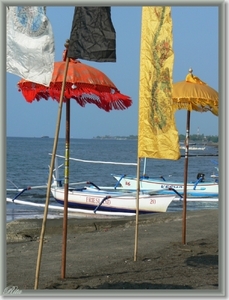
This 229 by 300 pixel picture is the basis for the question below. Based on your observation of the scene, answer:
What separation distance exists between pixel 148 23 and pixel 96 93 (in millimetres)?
1300

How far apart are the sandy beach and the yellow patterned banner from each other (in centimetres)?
154

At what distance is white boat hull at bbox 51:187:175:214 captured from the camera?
17734mm

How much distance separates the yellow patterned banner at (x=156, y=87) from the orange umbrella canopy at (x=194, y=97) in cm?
152

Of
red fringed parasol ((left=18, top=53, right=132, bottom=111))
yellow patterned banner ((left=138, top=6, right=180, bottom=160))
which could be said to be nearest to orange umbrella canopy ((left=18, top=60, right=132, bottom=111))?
red fringed parasol ((left=18, top=53, right=132, bottom=111))

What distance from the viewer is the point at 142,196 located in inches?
708

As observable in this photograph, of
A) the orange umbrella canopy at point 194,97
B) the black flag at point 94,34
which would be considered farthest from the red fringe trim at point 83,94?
the orange umbrella canopy at point 194,97

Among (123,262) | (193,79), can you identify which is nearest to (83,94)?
(123,262)

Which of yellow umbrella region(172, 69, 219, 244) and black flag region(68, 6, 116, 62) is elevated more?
black flag region(68, 6, 116, 62)

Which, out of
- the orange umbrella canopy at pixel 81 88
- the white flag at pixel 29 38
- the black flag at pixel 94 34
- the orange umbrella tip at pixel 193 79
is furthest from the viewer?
the orange umbrella tip at pixel 193 79

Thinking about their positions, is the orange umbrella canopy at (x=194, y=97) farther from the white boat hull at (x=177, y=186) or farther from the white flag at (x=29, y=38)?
the white boat hull at (x=177, y=186)

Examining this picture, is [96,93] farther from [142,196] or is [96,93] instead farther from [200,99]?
[142,196]

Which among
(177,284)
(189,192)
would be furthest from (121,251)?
(189,192)

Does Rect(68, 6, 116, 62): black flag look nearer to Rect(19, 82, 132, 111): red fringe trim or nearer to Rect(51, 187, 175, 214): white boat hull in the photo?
Rect(19, 82, 132, 111): red fringe trim

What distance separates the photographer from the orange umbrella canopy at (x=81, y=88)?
7504 mm
